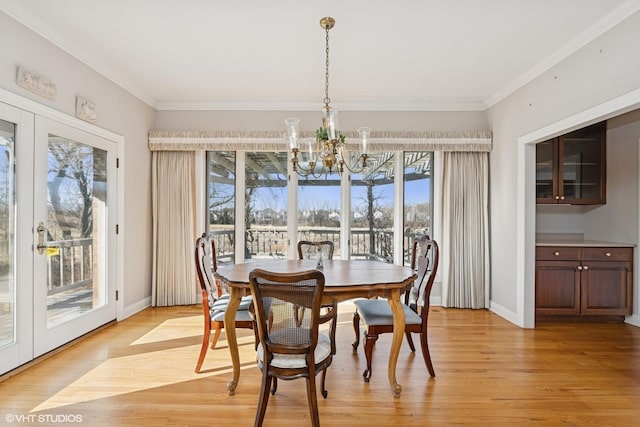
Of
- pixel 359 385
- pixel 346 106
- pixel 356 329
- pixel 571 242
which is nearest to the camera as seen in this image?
pixel 359 385

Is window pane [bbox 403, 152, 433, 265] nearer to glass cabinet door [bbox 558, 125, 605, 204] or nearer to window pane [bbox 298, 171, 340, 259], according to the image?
window pane [bbox 298, 171, 340, 259]

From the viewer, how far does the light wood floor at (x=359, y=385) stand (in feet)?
6.63

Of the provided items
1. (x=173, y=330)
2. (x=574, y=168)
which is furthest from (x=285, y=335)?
(x=574, y=168)

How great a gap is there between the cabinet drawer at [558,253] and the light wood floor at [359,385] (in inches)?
31.8

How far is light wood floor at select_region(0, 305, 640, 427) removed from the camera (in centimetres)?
202

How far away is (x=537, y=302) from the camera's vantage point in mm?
3725

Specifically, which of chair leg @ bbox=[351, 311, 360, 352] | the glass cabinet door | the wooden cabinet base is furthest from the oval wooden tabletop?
the glass cabinet door

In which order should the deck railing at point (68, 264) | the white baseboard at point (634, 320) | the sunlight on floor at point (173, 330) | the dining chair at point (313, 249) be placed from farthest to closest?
the white baseboard at point (634, 320) < the dining chair at point (313, 249) < the sunlight on floor at point (173, 330) < the deck railing at point (68, 264)

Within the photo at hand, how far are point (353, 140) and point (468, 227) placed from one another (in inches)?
73.0

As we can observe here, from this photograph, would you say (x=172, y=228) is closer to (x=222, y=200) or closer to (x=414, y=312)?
(x=222, y=200)

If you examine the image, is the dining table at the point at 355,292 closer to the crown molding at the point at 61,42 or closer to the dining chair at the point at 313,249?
the dining chair at the point at 313,249

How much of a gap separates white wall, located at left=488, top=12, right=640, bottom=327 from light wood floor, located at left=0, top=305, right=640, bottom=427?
78 centimetres

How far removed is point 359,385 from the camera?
93.5 inches

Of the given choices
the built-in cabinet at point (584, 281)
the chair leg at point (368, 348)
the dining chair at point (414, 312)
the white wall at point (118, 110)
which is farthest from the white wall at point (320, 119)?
the chair leg at point (368, 348)
